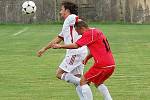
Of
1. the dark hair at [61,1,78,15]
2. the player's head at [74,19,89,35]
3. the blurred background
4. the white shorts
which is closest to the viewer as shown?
the player's head at [74,19,89,35]

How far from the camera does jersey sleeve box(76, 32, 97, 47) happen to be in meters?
8.79

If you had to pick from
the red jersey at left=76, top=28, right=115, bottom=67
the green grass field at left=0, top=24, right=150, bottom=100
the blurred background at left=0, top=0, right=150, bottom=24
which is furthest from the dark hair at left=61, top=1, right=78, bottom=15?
the blurred background at left=0, top=0, right=150, bottom=24

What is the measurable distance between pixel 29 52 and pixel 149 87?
8998mm

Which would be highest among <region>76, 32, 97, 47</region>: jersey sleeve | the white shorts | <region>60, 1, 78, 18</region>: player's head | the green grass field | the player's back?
<region>60, 1, 78, 18</region>: player's head

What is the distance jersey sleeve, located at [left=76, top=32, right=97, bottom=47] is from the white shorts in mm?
1039

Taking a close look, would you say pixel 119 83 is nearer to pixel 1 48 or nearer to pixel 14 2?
pixel 1 48

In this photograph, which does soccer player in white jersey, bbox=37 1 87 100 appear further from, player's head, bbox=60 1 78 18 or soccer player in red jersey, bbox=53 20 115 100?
soccer player in red jersey, bbox=53 20 115 100

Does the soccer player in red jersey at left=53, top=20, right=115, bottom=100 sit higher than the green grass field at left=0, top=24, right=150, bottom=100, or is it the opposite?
the soccer player in red jersey at left=53, top=20, right=115, bottom=100

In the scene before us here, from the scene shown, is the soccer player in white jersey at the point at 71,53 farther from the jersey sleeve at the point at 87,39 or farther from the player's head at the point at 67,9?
the jersey sleeve at the point at 87,39

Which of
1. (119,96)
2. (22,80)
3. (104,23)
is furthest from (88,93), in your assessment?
(104,23)

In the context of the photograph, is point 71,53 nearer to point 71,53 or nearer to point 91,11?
point 71,53

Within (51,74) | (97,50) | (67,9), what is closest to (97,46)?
(97,50)

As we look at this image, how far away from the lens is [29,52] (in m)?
20.6

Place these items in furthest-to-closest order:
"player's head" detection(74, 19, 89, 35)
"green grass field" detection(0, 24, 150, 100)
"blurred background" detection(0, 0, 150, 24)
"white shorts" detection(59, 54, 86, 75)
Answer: "blurred background" detection(0, 0, 150, 24)
"green grass field" detection(0, 24, 150, 100)
"white shorts" detection(59, 54, 86, 75)
"player's head" detection(74, 19, 89, 35)
